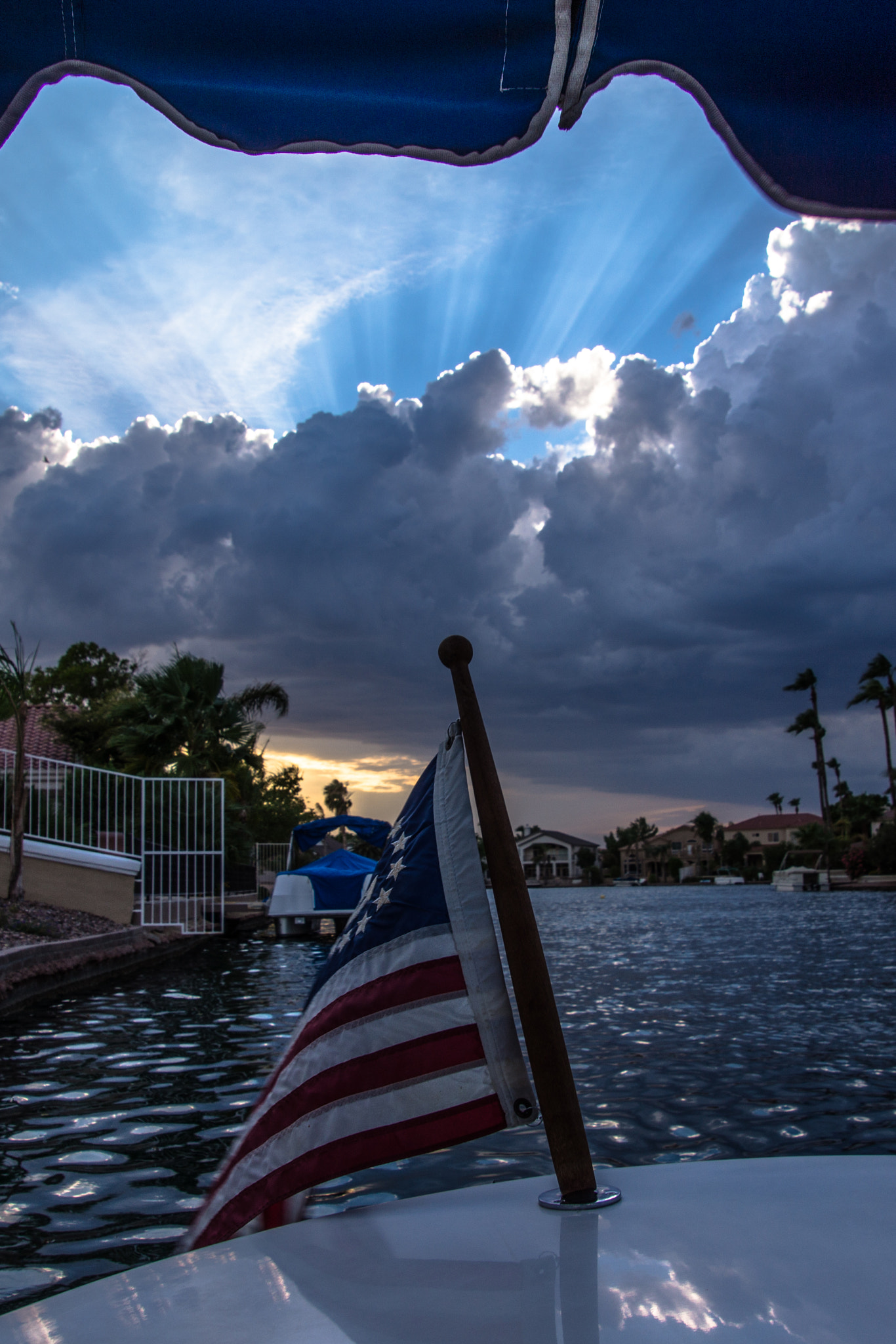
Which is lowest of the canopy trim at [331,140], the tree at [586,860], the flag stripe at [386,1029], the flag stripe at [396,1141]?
the tree at [586,860]

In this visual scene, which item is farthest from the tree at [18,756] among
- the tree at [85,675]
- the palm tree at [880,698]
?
the palm tree at [880,698]

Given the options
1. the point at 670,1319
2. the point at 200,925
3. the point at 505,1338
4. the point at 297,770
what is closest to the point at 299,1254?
the point at 505,1338

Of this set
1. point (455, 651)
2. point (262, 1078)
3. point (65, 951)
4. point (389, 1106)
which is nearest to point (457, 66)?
point (455, 651)

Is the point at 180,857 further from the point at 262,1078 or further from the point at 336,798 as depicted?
the point at 336,798

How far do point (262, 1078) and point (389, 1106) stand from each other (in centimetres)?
453

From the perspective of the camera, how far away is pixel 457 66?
1.89 metres

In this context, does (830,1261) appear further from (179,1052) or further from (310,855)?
(310,855)

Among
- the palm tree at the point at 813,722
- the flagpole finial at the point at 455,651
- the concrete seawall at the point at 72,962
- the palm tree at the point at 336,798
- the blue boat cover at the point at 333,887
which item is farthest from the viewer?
the palm tree at the point at 336,798

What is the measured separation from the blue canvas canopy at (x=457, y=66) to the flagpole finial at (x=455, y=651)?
3.31 ft

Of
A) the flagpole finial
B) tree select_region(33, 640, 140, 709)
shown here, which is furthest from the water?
tree select_region(33, 640, 140, 709)

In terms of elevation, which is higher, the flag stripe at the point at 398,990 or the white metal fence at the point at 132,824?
the white metal fence at the point at 132,824

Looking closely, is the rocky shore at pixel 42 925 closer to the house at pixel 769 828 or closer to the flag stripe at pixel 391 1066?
the flag stripe at pixel 391 1066

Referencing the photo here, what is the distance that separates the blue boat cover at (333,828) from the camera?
20.7m

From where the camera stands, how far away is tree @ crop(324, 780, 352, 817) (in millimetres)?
104600
